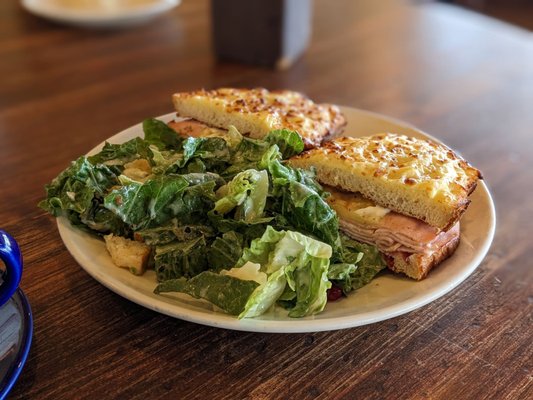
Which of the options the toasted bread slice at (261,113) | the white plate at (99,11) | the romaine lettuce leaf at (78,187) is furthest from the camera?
the white plate at (99,11)

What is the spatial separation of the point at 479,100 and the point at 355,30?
96 centimetres

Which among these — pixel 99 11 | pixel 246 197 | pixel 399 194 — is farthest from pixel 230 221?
pixel 99 11

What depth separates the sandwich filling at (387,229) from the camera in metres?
1.33

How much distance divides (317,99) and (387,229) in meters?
1.30

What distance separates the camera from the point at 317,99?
255 centimetres

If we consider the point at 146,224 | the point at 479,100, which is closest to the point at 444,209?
the point at 146,224

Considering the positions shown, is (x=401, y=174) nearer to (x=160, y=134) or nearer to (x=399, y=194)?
(x=399, y=194)

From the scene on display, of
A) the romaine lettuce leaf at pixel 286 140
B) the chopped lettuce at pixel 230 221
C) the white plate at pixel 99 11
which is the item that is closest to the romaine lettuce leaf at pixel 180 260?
the chopped lettuce at pixel 230 221

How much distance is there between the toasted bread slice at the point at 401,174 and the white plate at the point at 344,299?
0.29 feet

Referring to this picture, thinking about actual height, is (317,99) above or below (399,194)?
below

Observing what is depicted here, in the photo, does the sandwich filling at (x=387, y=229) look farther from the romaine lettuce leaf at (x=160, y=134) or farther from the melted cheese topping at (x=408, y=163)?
the romaine lettuce leaf at (x=160, y=134)

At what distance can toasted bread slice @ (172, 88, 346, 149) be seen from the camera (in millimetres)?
1617

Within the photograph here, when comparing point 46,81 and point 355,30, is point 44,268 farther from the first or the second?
point 355,30

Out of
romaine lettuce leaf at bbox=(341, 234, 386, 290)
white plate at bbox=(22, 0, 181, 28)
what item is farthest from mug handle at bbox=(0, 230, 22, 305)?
white plate at bbox=(22, 0, 181, 28)
